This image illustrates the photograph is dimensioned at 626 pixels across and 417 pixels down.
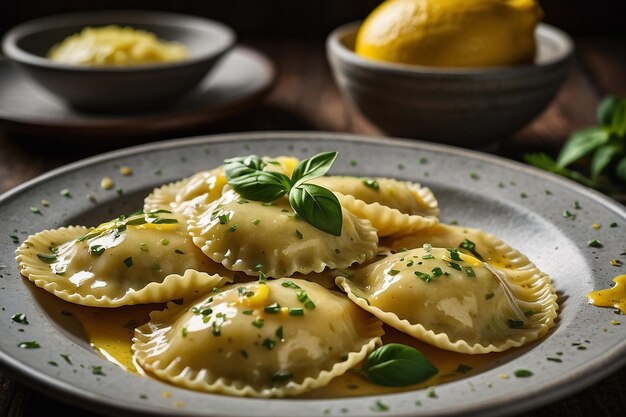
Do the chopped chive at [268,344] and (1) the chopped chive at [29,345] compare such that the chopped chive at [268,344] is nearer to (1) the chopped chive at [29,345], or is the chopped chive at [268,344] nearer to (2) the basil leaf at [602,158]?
(1) the chopped chive at [29,345]

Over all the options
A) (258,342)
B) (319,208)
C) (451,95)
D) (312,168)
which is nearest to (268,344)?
(258,342)

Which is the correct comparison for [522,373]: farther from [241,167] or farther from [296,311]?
[241,167]

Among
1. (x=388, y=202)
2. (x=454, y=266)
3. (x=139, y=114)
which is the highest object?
(x=454, y=266)

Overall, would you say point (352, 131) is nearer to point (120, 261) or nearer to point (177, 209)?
point (177, 209)

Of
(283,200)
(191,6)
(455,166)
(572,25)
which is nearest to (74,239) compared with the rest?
(283,200)

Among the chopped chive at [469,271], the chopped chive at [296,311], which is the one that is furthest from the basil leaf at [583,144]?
the chopped chive at [296,311]

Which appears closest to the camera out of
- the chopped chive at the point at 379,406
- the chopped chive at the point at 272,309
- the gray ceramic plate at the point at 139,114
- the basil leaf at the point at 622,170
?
the chopped chive at the point at 379,406

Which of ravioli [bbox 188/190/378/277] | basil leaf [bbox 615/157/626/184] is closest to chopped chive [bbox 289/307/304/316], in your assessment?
ravioli [bbox 188/190/378/277]
